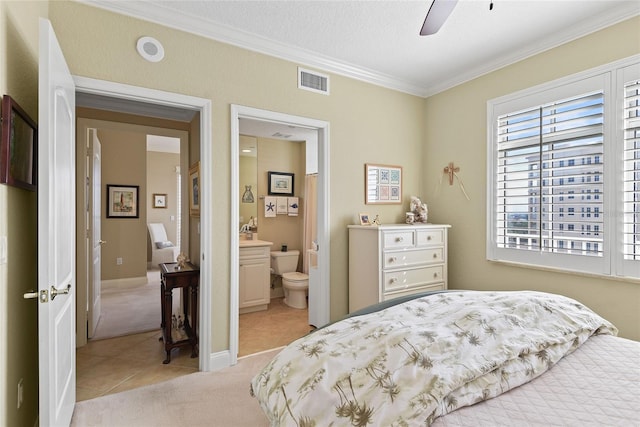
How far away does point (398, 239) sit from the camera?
10.6 ft

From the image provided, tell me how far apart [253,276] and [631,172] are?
153 inches

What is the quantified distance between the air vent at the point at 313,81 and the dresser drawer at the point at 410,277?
192 centimetres

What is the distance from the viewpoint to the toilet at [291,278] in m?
4.65

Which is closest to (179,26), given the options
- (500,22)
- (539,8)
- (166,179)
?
(500,22)

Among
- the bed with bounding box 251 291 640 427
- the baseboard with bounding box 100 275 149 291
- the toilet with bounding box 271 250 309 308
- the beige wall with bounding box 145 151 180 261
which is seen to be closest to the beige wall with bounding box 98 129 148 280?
the baseboard with bounding box 100 275 149 291

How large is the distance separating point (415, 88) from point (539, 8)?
162 centimetres

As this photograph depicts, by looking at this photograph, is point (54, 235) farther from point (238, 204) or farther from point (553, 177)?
point (553, 177)

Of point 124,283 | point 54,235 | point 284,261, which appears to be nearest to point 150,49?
point 54,235

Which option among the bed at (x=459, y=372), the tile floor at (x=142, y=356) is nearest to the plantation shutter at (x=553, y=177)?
the bed at (x=459, y=372)

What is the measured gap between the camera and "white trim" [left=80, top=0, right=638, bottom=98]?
7.98 ft

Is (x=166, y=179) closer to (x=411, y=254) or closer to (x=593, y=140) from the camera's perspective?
(x=411, y=254)

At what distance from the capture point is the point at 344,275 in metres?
3.55

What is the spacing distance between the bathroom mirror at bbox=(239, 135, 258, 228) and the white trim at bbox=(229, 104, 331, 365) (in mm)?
1858

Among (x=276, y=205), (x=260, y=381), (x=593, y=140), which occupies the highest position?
(x=593, y=140)
